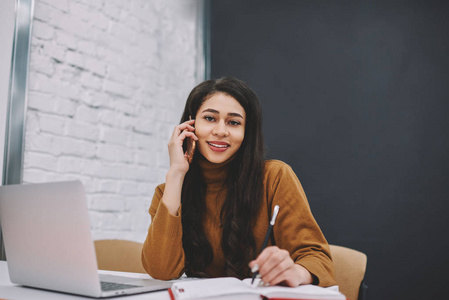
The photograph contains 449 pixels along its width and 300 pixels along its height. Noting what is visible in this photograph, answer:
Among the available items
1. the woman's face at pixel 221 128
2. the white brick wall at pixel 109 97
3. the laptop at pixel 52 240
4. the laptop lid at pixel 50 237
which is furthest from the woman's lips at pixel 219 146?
the white brick wall at pixel 109 97

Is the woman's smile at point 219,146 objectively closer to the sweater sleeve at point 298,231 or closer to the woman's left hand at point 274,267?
the sweater sleeve at point 298,231

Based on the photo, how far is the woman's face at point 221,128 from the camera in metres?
1.36

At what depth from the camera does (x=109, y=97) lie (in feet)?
6.79

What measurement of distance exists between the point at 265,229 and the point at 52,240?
0.74 metres

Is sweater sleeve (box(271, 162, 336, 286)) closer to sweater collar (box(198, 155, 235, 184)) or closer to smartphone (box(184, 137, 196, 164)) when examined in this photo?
sweater collar (box(198, 155, 235, 184))

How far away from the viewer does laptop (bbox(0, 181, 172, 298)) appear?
75 cm

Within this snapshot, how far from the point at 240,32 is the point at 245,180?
4.26 feet

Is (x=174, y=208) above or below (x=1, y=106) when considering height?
below

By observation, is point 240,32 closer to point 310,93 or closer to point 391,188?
point 310,93

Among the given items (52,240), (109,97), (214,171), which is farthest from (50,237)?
(109,97)

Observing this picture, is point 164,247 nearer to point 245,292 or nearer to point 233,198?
point 233,198

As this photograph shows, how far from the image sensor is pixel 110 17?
2111mm

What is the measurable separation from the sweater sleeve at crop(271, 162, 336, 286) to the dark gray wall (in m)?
0.73

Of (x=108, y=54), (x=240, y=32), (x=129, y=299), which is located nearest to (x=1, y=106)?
(x=108, y=54)
